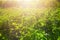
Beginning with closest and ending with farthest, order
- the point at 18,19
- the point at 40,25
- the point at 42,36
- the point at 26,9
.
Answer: the point at 42,36 → the point at 40,25 → the point at 18,19 → the point at 26,9

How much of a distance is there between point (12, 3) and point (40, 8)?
27.1 inches

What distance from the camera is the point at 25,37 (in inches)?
140

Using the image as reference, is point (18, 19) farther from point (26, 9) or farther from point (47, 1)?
point (47, 1)

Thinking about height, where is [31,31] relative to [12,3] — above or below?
below

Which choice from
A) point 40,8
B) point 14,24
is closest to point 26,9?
point 40,8

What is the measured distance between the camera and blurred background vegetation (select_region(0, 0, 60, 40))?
11.7ft

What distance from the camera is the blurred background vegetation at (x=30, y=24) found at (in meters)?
3.57

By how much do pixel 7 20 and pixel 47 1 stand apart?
1.19 meters

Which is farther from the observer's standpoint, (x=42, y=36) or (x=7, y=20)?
(x=7, y=20)

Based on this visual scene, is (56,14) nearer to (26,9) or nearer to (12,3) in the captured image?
(26,9)

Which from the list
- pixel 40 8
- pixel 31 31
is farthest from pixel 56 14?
pixel 31 31

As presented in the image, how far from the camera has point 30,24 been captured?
3881 millimetres

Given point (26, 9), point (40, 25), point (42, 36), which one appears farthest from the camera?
point (26, 9)

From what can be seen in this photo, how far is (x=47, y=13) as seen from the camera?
4141 millimetres
